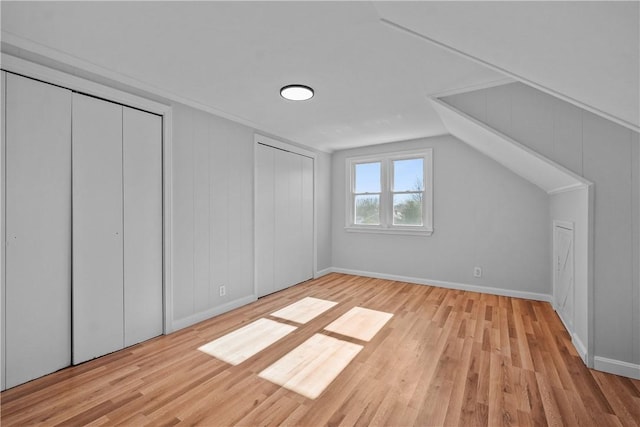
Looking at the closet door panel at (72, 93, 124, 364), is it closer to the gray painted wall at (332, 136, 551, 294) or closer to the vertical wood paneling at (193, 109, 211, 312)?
the vertical wood paneling at (193, 109, 211, 312)

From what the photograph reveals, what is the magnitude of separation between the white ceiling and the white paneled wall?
397 millimetres

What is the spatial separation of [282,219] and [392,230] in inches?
80.8

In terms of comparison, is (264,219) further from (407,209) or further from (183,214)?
(407,209)

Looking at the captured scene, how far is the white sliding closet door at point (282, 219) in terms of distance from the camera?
4.29m

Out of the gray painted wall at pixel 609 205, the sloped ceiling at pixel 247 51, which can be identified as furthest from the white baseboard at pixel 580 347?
the sloped ceiling at pixel 247 51

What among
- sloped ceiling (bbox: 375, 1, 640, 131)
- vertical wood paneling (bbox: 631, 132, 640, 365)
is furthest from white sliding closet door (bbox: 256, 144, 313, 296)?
vertical wood paneling (bbox: 631, 132, 640, 365)

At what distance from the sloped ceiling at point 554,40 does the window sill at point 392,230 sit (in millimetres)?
3208

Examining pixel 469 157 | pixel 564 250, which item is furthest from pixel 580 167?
pixel 469 157

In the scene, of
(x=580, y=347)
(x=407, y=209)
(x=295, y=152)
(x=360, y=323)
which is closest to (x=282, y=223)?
(x=295, y=152)

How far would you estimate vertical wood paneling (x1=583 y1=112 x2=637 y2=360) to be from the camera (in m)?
2.24

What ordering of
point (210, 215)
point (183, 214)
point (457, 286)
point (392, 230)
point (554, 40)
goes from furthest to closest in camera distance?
point (392, 230) < point (457, 286) < point (210, 215) < point (183, 214) < point (554, 40)

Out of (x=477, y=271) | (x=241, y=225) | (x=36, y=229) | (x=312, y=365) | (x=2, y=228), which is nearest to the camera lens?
(x=2, y=228)

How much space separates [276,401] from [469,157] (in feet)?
14.2

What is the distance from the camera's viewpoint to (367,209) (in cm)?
564
